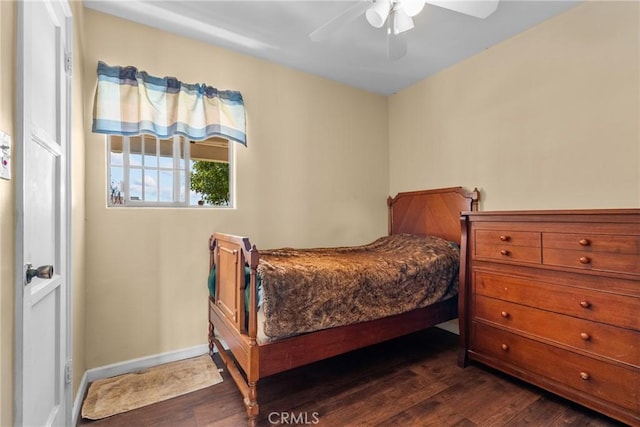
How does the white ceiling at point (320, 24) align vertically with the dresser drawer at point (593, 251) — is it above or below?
above

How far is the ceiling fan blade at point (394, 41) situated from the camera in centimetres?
186

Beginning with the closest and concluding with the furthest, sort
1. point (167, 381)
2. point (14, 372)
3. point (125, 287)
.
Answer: point (14, 372) < point (167, 381) < point (125, 287)

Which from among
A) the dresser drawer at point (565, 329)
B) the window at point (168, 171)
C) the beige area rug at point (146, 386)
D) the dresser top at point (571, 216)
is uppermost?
the window at point (168, 171)

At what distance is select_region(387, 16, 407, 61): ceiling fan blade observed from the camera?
1863mm

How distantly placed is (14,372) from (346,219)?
2853 millimetres

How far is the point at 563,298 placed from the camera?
1.78m

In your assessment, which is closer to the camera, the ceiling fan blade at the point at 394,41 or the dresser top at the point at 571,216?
the dresser top at the point at 571,216

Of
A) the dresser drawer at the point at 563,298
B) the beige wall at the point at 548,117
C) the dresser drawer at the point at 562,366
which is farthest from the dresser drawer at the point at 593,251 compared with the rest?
the beige wall at the point at 548,117

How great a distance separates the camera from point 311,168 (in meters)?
3.19

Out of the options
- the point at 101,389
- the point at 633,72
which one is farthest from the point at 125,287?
the point at 633,72

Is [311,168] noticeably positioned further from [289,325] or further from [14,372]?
[14,372]

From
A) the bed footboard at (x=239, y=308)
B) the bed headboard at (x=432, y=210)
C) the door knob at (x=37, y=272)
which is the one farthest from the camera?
the bed headboard at (x=432, y=210)

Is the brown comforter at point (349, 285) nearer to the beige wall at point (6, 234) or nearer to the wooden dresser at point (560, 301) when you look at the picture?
the wooden dresser at point (560, 301)

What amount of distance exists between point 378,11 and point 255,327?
188cm
